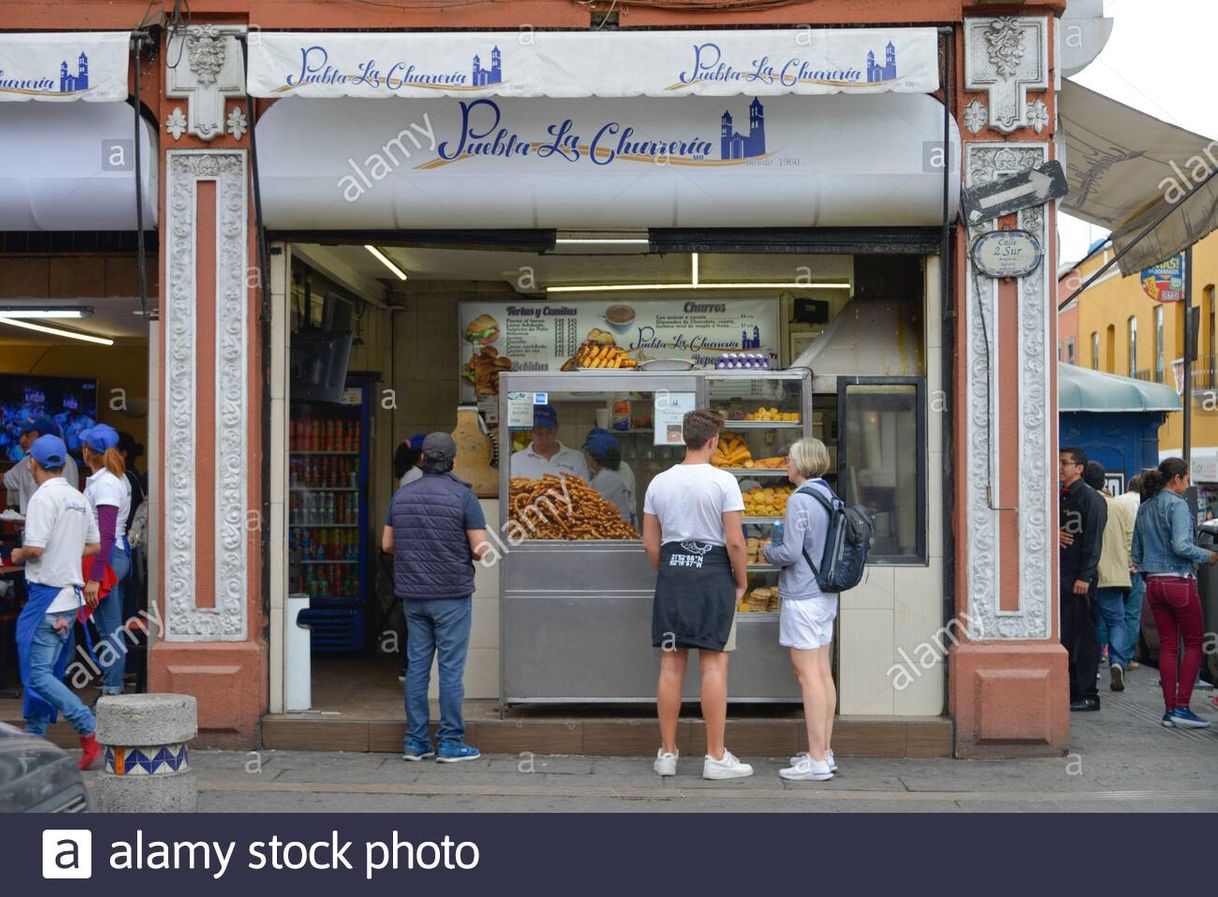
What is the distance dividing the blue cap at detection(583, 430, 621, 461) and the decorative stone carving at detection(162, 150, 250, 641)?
2.15 meters

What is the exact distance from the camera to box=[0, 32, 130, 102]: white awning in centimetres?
828

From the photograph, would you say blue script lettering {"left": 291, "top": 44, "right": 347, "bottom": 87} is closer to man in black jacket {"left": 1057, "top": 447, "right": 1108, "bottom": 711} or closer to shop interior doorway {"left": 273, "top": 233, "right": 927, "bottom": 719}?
shop interior doorway {"left": 273, "top": 233, "right": 927, "bottom": 719}

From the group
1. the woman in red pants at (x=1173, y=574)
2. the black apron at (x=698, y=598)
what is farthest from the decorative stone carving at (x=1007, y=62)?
the black apron at (x=698, y=598)

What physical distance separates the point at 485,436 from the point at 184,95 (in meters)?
2.97

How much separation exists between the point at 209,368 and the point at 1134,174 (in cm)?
651

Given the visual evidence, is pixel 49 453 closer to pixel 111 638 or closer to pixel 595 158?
pixel 111 638

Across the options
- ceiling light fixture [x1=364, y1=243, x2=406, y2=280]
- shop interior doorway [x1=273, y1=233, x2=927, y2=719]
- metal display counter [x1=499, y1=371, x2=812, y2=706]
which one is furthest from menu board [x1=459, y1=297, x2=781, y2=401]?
metal display counter [x1=499, y1=371, x2=812, y2=706]

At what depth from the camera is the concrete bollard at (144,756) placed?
6.16 m

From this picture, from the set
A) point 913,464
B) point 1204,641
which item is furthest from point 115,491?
point 1204,641

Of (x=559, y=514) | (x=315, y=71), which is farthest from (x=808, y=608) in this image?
(x=315, y=71)

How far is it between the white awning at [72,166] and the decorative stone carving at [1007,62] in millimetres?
5062

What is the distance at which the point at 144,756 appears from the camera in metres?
6.21

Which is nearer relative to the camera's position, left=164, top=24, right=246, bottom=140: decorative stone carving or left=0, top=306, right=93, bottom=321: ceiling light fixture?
left=164, top=24, right=246, bottom=140: decorative stone carving

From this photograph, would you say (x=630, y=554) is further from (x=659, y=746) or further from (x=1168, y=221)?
(x=1168, y=221)
